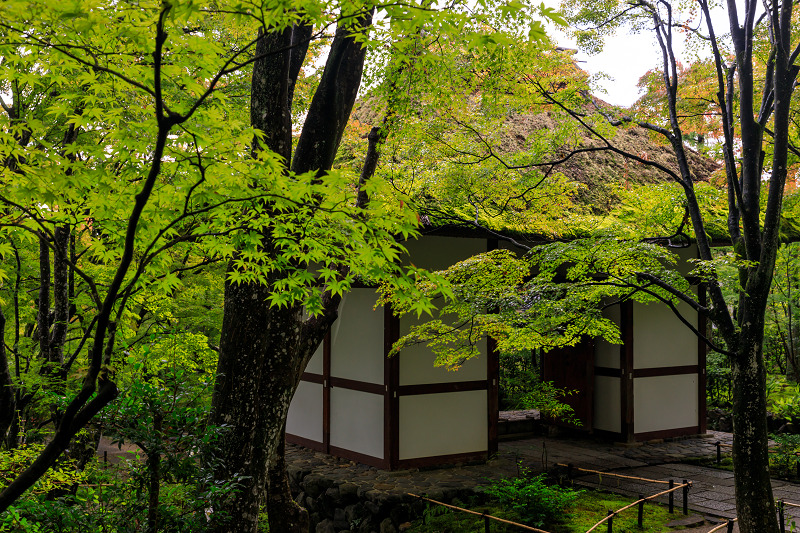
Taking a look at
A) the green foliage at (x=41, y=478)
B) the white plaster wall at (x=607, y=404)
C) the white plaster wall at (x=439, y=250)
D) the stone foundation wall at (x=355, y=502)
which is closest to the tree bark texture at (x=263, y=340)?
the green foliage at (x=41, y=478)

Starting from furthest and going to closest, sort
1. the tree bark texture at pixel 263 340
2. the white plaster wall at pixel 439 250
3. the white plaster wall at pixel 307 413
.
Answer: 1. the white plaster wall at pixel 307 413
2. the white plaster wall at pixel 439 250
3. the tree bark texture at pixel 263 340

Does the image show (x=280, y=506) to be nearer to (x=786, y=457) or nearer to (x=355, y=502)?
(x=355, y=502)

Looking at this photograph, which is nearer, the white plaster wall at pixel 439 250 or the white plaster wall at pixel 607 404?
the white plaster wall at pixel 439 250

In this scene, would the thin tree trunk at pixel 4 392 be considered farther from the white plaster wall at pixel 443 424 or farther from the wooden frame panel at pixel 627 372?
the wooden frame panel at pixel 627 372

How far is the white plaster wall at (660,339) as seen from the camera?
37.2 ft

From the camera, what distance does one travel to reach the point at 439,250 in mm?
9703

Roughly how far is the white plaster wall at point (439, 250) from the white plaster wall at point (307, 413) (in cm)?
287

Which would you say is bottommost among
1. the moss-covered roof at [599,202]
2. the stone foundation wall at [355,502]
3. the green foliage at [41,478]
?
Result: the stone foundation wall at [355,502]

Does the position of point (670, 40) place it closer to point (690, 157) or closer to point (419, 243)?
point (419, 243)

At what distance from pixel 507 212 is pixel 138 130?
239 inches

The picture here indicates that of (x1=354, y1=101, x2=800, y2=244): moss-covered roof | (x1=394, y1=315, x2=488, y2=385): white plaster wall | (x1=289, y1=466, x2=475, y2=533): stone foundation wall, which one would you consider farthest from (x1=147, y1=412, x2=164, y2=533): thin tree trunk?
(x1=394, y1=315, x2=488, y2=385): white plaster wall

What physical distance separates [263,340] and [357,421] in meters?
4.68

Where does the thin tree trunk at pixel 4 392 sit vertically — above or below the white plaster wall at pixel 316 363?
above

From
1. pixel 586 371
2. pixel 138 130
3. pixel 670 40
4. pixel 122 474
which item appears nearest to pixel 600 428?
pixel 586 371
